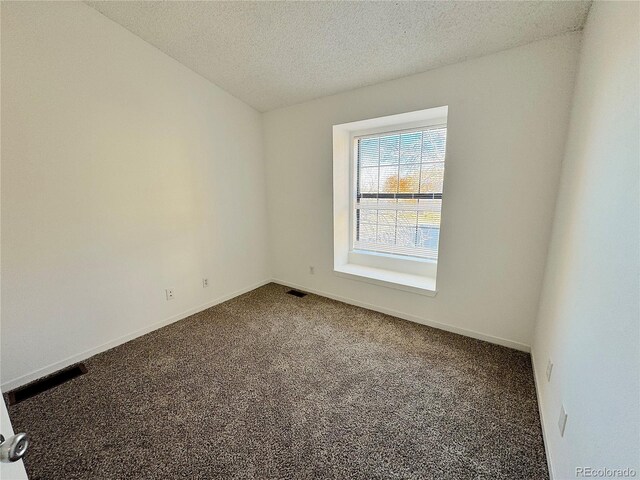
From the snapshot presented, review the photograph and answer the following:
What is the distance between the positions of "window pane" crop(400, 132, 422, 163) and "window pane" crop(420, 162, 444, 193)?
0.14 m

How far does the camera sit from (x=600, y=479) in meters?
0.82

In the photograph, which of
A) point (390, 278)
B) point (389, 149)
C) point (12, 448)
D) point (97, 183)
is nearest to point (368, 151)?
point (389, 149)

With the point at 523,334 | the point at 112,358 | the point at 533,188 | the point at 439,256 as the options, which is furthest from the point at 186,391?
the point at 533,188

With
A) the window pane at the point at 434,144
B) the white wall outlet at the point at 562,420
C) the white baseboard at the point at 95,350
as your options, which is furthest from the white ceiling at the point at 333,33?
the white baseboard at the point at 95,350

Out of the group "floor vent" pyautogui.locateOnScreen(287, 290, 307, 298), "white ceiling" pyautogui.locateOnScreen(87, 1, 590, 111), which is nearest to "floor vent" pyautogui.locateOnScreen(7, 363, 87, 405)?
"floor vent" pyautogui.locateOnScreen(287, 290, 307, 298)

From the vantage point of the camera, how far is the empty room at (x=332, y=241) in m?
1.25

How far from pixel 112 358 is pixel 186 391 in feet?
2.90

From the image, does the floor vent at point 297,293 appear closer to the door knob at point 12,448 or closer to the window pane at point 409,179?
the window pane at point 409,179

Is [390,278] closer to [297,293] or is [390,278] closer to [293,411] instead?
[297,293]

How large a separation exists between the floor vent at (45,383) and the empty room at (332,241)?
0.07ft

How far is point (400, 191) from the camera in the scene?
2.95 meters

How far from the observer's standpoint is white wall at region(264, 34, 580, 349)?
1.86 metres

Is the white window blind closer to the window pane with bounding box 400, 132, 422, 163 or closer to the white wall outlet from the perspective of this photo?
the window pane with bounding box 400, 132, 422, 163

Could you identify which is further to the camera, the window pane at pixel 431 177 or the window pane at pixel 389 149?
the window pane at pixel 389 149
